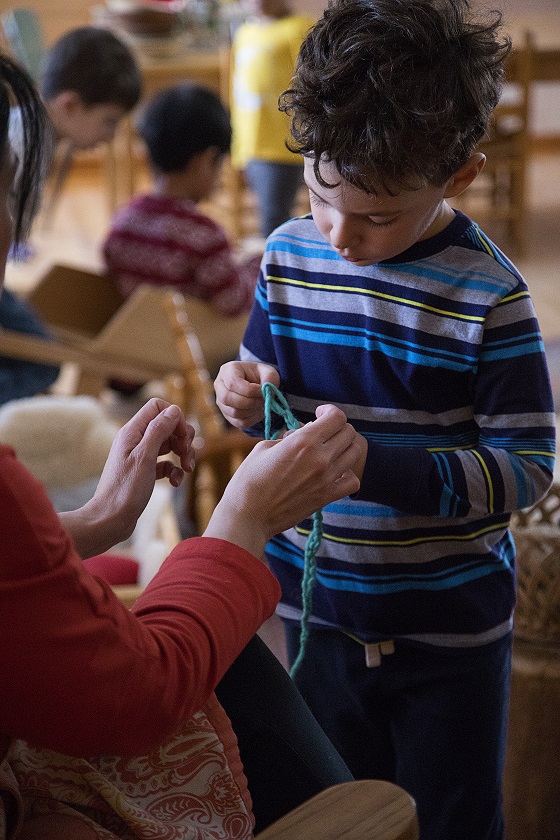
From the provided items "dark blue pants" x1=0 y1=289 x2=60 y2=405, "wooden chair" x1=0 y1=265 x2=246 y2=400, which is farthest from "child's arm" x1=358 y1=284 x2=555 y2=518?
"dark blue pants" x1=0 y1=289 x2=60 y2=405

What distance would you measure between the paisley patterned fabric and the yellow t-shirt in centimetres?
303

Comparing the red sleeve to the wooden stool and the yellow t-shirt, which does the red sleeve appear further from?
the yellow t-shirt

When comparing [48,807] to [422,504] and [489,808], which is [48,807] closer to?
[422,504]

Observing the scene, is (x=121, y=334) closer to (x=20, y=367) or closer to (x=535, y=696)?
(x=20, y=367)

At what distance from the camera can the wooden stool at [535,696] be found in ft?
4.65

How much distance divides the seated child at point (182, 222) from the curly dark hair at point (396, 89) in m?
1.68

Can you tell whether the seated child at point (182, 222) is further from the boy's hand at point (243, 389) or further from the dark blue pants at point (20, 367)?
the boy's hand at point (243, 389)

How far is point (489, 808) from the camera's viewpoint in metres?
1.10

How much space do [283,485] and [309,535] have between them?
172mm

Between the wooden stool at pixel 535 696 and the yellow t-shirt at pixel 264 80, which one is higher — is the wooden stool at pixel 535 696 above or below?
below

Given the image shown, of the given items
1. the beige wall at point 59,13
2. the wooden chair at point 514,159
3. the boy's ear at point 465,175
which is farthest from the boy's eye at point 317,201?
the beige wall at point 59,13

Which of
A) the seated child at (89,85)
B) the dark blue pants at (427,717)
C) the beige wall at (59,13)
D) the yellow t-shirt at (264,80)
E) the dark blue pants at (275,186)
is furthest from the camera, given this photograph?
the beige wall at (59,13)

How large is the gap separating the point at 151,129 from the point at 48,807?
7.02 feet

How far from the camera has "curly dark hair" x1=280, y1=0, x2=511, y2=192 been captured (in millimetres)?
832
